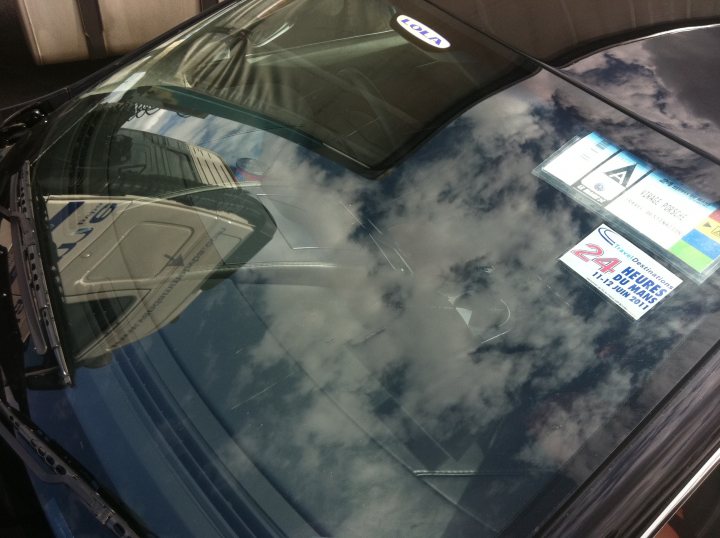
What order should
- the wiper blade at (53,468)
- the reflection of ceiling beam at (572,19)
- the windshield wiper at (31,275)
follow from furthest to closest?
the reflection of ceiling beam at (572,19) → the windshield wiper at (31,275) → the wiper blade at (53,468)

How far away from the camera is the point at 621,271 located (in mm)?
1355

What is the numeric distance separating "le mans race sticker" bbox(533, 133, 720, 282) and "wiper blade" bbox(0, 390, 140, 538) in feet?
3.11

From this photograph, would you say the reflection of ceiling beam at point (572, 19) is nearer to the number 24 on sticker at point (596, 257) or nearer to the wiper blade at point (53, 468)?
the number 24 on sticker at point (596, 257)

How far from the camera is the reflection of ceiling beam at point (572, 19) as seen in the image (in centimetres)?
180

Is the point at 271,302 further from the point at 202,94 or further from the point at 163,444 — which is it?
the point at 202,94

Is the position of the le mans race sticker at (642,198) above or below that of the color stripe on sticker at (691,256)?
above

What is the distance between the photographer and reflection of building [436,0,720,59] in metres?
1.80

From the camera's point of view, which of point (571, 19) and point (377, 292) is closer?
point (377, 292)

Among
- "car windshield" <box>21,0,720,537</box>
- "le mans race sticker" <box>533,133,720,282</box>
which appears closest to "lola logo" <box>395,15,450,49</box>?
"car windshield" <box>21,0,720,537</box>

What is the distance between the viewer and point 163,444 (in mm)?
1315

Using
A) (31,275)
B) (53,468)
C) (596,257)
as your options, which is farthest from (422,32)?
(53,468)

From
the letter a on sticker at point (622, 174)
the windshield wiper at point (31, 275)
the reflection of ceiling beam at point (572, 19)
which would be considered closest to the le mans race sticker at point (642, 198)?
the letter a on sticker at point (622, 174)

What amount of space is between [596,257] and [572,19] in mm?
734

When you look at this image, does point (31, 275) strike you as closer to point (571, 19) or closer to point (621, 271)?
point (621, 271)
